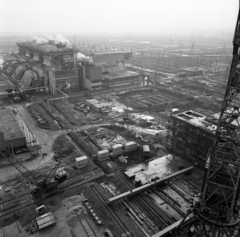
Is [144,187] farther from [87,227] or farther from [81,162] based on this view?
[81,162]

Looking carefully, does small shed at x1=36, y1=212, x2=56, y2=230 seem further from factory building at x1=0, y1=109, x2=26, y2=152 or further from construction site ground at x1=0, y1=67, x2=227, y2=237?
factory building at x1=0, y1=109, x2=26, y2=152

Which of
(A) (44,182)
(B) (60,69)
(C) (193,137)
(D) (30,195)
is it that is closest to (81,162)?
(A) (44,182)

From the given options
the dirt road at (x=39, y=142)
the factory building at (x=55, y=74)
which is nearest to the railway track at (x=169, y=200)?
the dirt road at (x=39, y=142)

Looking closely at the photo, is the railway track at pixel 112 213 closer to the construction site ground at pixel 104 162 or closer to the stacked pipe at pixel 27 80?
the construction site ground at pixel 104 162

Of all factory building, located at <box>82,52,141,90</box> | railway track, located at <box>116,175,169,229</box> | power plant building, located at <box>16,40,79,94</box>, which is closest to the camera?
railway track, located at <box>116,175,169,229</box>

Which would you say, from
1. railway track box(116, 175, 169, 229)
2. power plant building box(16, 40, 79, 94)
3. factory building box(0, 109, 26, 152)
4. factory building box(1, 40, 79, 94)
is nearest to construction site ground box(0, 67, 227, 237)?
railway track box(116, 175, 169, 229)

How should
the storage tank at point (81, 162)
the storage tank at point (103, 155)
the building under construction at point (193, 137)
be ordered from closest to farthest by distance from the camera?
the building under construction at point (193, 137)
the storage tank at point (81, 162)
the storage tank at point (103, 155)
